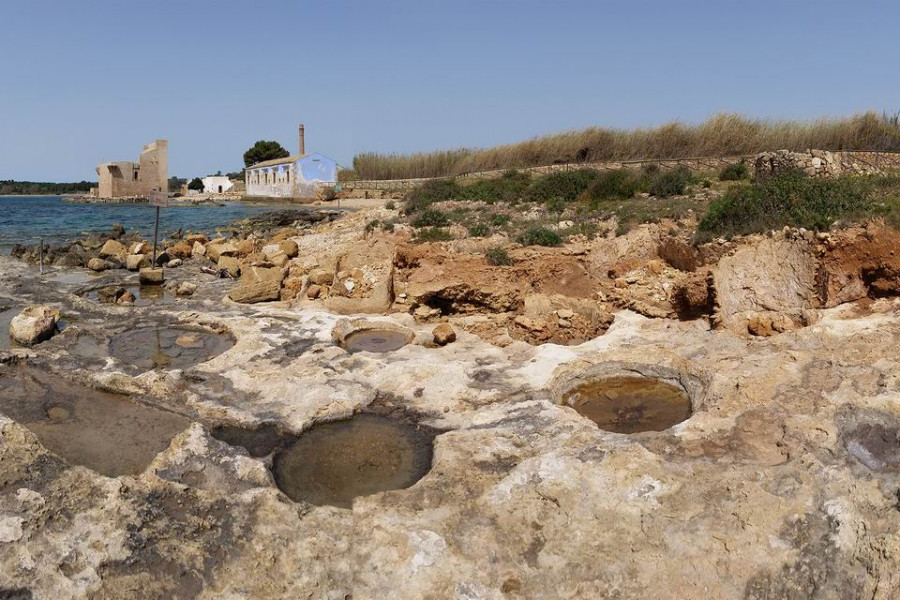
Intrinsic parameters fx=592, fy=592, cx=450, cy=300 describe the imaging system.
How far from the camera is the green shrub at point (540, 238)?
12.1m

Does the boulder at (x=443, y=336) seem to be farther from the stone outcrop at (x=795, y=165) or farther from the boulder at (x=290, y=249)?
the stone outcrop at (x=795, y=165)

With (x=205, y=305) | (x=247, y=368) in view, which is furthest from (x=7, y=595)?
(x=205, y=305)

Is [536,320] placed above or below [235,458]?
above

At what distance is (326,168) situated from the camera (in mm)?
51656

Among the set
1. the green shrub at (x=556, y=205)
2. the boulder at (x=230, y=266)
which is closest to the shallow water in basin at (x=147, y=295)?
the boulder at (x=230, y=266)

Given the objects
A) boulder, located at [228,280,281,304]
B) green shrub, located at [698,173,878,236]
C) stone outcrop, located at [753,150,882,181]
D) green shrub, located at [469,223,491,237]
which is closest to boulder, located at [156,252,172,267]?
boulder, located at [228,280,281,304]

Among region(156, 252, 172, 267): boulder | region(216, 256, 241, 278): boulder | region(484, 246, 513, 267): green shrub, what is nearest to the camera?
region(484, 246, 513, 267): green shrub

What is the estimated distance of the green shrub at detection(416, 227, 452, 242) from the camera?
13.8m

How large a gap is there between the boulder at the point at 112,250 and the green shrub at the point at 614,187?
48.2 feet

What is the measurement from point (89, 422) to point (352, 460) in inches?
117

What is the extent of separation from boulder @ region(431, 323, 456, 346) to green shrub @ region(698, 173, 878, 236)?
193 inches

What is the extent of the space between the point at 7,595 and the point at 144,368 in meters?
4.82

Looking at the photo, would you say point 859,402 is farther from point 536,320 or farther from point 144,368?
point 144,368

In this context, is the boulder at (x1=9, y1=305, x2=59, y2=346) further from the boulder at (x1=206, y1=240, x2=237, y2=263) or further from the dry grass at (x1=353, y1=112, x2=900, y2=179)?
the dry grass at (x1=353, y1=112, x2=900, y2=179)
